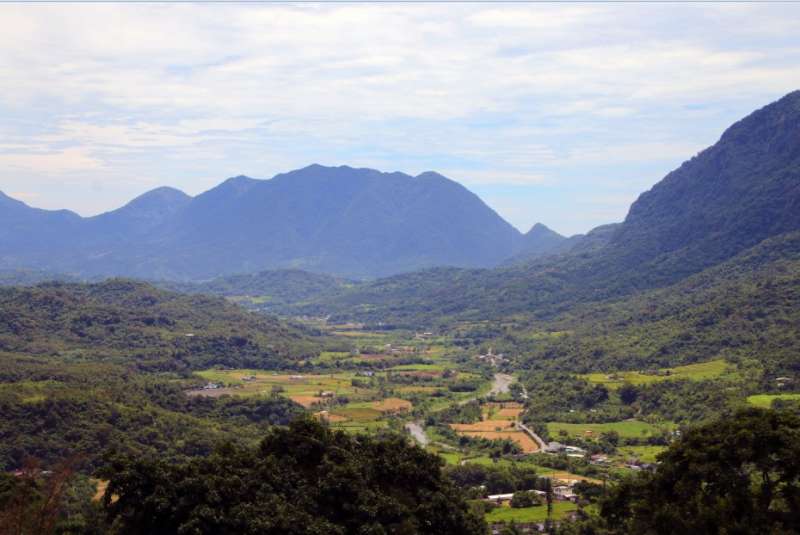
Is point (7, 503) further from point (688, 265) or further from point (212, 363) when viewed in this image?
point (688, 265)

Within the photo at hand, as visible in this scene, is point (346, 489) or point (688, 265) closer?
point (346, 489)

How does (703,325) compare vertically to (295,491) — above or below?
below

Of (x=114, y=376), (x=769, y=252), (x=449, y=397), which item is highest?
(x=769, y=252)

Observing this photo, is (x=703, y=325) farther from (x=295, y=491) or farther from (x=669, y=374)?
(x=295, y=491)

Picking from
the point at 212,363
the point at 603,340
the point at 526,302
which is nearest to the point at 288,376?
the point at 212,363

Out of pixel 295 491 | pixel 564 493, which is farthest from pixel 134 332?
pixel 295 491

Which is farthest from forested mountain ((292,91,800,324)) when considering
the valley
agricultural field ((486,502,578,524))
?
agricultural field ((486,502,578,524))

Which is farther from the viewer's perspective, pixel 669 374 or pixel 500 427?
pixel 669 374

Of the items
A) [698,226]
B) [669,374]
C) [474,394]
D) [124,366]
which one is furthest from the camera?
[698,226]
